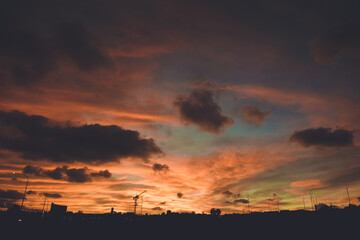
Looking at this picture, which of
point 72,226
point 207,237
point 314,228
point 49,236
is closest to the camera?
point 314,228

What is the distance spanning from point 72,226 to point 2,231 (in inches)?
1243

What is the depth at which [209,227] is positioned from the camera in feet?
363

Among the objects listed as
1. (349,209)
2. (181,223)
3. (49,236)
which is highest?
(349,209)

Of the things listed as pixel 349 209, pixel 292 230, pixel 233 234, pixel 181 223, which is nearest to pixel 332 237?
pixel 292 230

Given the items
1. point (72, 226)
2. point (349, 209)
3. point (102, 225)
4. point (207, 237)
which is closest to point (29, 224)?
point (72, 226)

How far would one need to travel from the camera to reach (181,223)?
381 ft

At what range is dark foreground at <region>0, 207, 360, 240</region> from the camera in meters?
94.1

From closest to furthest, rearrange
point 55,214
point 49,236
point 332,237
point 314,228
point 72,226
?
point 332,237 → point 314,228 → point 49,236 → point 72,226 → point 55,214

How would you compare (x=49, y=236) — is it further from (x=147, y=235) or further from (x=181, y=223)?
(x=181, y=223)

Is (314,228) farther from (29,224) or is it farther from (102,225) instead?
(29,224)

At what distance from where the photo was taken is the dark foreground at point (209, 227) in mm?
94062

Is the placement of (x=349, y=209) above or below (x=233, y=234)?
above

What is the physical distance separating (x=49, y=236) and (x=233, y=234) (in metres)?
80.3

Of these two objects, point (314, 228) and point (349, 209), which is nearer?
point (314, 228)
